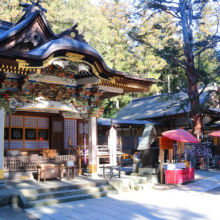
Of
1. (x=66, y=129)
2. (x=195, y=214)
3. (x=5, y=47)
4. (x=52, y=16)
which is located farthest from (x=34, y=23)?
(x=52, y=16)

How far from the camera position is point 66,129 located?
525 inches

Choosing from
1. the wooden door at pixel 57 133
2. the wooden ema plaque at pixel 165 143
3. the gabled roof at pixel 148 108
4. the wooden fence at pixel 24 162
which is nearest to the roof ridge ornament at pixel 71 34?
the wooden fence at pixel 24 162

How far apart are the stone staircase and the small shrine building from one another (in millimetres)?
1488

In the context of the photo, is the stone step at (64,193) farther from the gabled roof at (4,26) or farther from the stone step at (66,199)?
the gabled roof at (4,26)

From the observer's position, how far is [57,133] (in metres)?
12.8

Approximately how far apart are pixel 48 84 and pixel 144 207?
220 inches

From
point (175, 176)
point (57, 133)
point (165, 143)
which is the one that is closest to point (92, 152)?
point (165, 143)

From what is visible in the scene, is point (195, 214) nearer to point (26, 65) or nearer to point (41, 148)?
point (26, 65)

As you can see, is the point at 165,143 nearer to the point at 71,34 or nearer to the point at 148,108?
the point at 71,34

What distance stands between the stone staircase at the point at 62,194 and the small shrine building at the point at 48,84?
149 cm

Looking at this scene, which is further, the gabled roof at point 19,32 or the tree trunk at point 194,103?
the tree trunk at point 194,103

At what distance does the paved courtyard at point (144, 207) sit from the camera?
6103 mm

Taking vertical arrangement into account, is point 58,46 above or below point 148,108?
below

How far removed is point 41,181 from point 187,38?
13802 mm
